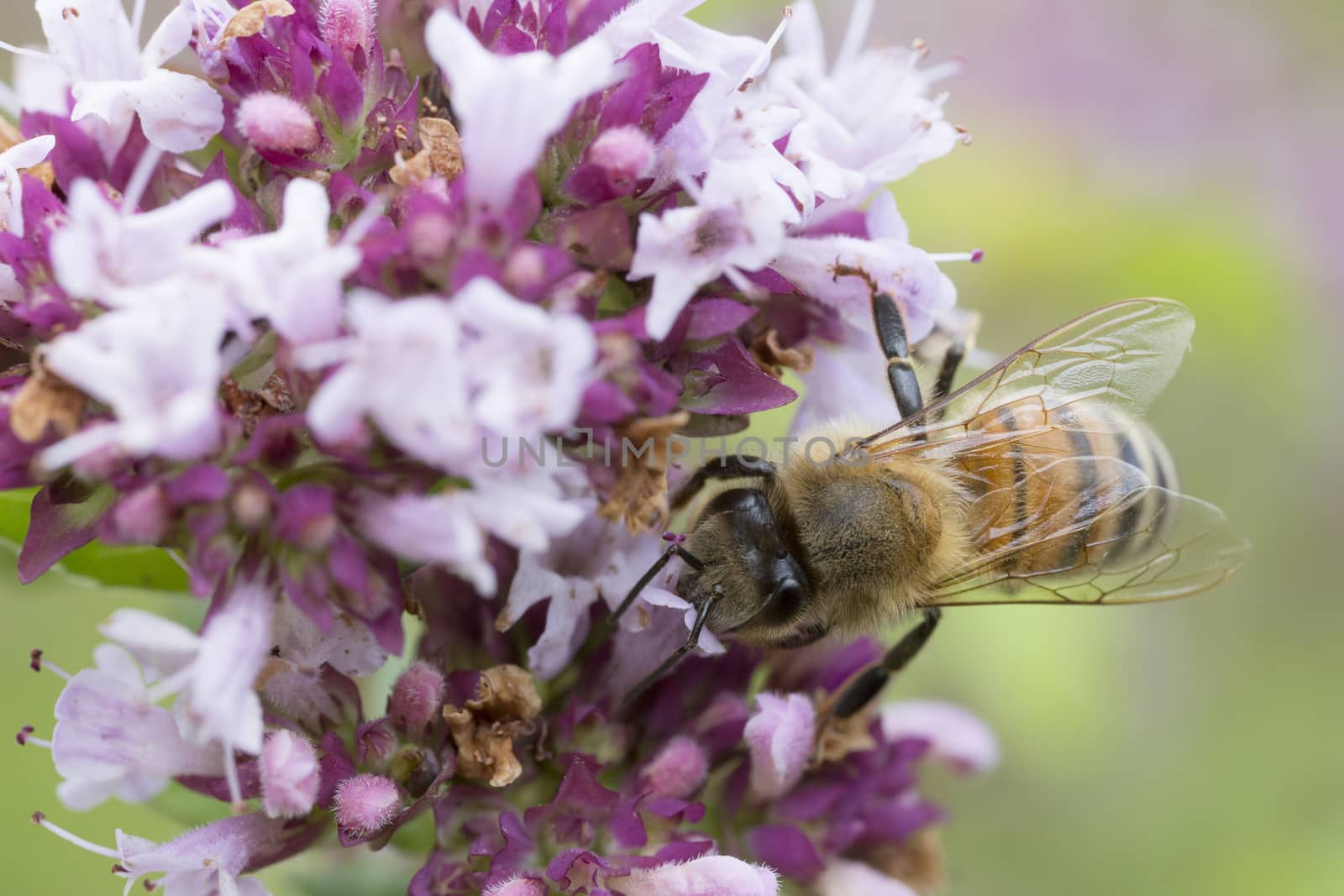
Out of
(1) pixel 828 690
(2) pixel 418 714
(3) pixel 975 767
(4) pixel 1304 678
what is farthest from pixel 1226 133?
(2) pixel 418 714

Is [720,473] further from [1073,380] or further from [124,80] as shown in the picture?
[124,80]

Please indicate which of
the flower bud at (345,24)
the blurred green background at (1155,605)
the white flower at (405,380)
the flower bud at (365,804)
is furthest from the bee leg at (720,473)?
the blurred green background at (1155,605)

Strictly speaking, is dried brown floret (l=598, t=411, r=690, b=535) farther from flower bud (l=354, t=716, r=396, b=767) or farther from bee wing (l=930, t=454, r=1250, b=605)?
bee wing (l=930, t=454, r=1250, b=605)

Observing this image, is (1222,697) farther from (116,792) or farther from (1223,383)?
(116,792)

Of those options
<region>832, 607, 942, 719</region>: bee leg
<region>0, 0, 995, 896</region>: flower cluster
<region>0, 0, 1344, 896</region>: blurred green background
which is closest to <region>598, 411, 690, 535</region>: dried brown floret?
<region>0, 0, 995, 896</region>: flower cluster

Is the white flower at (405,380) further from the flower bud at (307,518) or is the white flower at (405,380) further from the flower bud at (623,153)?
the flower bud at (623,153)

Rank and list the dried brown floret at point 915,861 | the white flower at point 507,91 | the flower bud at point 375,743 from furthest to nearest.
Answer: the dried brown floret at point 915,861 → the flower bud at point 375,743 → the white flower at point 507,91

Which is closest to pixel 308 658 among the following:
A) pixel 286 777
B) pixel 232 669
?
pixel 286 777
